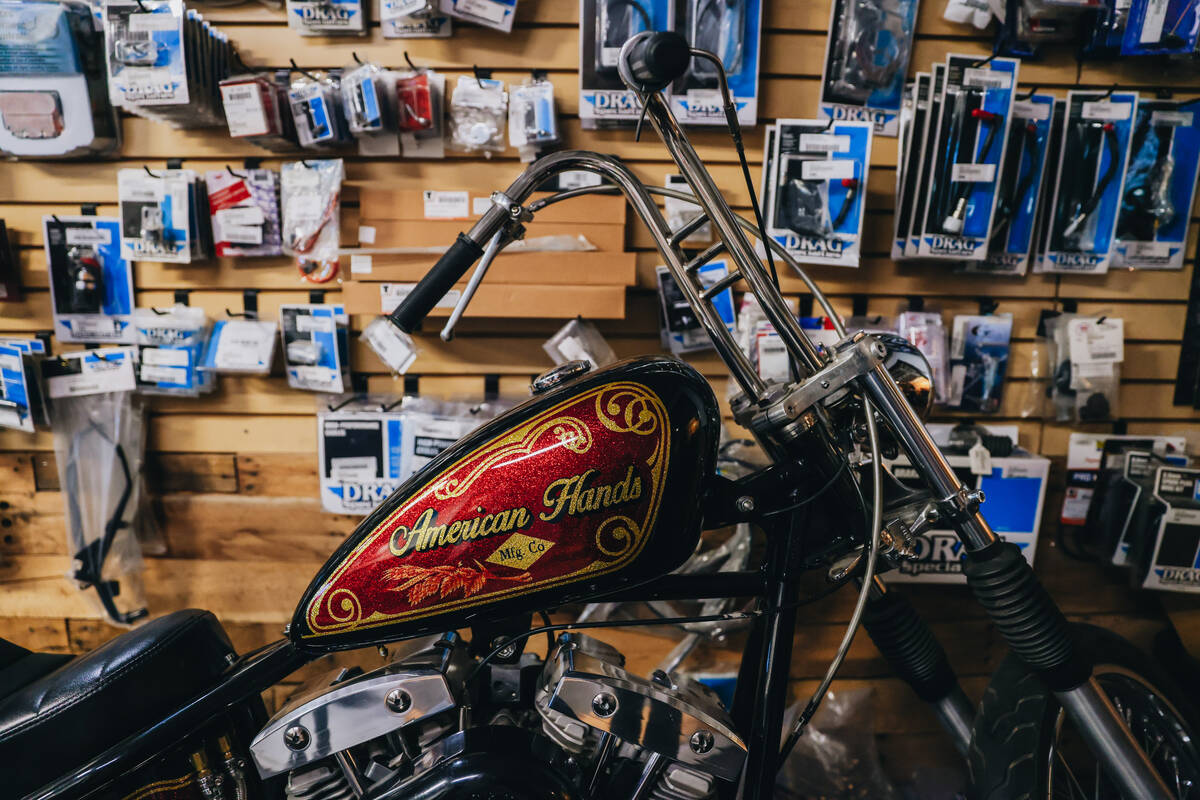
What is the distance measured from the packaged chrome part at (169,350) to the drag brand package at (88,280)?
74 millimetres

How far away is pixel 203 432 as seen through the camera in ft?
6.19

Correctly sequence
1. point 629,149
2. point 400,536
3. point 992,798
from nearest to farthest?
point 400,536, point 992,798, point 629,149

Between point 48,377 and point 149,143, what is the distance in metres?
0.75

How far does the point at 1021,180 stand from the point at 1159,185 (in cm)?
41

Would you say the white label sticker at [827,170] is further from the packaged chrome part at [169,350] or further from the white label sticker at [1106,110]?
the packaged chrome part at [169,350]

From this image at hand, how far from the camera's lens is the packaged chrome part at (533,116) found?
164cm

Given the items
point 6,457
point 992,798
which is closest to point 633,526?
point 992,798

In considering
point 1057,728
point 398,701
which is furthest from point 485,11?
point 1057,728

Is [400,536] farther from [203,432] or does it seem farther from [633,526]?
[203,432]

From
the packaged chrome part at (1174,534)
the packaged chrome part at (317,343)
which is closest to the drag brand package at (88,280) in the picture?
the packaged chrome part at (317,343)

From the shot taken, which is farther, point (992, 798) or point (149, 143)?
point (149, 143)

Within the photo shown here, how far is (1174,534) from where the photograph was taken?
171 centimetres

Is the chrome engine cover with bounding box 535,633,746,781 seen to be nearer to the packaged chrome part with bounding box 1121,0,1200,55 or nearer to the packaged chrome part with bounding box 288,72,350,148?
the packaged chrome part with bounding box 288,72,350,148

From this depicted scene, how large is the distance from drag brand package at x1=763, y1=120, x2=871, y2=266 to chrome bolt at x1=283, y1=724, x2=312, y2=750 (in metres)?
1.51
